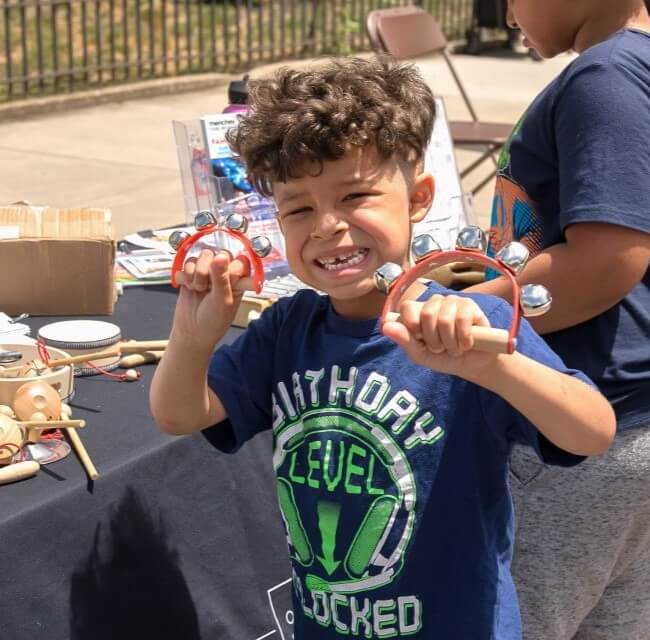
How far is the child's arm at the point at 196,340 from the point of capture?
4.83ft

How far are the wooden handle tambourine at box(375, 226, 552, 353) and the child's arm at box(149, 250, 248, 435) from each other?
28cm

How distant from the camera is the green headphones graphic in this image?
150 cm

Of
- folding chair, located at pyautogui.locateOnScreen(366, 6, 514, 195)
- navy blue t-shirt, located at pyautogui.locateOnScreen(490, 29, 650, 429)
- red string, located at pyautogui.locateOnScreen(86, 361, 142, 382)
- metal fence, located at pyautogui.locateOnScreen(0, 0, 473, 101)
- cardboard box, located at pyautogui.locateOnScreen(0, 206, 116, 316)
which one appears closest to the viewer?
navy blue t-shirt, located at pyautogui.locateOnScreen(490, 29, 650, 429)

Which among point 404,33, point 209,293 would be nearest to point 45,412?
point 209,293

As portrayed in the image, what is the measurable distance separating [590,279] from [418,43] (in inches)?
186

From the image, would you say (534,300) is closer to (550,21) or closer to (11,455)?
(550,21)

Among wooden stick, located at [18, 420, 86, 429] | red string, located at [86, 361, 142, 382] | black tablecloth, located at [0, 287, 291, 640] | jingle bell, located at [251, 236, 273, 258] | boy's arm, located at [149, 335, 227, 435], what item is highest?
jingle bell, located at [251, 236, 273, 258]

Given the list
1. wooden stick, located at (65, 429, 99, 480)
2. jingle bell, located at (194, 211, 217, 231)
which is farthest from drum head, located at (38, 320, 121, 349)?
jingle bell, located at (194, 211, 217, 231)

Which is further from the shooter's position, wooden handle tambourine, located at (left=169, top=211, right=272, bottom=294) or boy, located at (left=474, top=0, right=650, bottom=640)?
boy, located at (left=474, top=0, right=650, bottom=640)

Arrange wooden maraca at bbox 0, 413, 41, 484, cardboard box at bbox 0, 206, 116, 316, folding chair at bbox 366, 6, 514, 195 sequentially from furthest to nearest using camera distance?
folding chair at bbox 366, 6, 514, 195 < cardboard box at bbox 0, 206, 116, 316 < wooden maraca at bbox 0, 413, 41, 484

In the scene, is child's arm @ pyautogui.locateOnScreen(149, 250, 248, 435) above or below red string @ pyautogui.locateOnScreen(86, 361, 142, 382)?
above

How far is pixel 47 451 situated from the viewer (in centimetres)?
196

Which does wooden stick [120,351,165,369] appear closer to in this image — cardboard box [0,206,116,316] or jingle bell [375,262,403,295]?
cardboard box [0,206,116,316]

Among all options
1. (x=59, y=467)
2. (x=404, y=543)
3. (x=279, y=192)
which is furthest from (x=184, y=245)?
(x=59, y=467)
